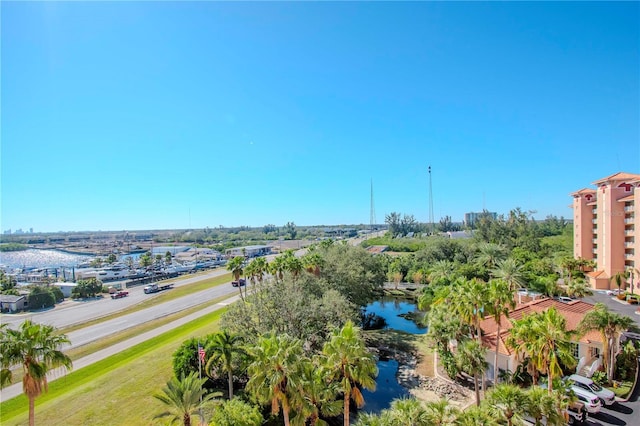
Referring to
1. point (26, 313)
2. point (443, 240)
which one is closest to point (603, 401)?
point (443, 240)

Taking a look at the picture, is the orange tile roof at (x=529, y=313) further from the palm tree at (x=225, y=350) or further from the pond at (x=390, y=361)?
the palm tree at (x=225, y=350)

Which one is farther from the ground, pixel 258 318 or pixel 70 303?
pixel 258 318

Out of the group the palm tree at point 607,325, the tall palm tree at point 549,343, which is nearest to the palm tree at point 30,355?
the tall palm tree at point 549,343

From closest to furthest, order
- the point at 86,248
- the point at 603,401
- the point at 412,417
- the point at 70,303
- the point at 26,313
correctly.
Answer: the point at 412,417 < the point at 603,401 < the point at 26,313 < the point at 70,303 < the point at 86,248

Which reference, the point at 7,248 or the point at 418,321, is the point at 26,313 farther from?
the point at 7,248

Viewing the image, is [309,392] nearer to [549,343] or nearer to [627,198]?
[549,343]
